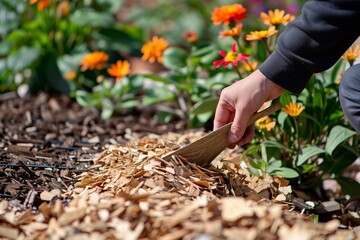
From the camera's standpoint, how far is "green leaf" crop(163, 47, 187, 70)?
351 cm

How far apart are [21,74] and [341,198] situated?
2.62 meters

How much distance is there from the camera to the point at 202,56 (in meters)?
3.44

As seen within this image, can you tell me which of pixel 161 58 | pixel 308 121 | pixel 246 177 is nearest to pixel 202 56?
pixel 161 58

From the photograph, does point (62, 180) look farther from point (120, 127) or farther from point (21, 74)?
point (21, 74)

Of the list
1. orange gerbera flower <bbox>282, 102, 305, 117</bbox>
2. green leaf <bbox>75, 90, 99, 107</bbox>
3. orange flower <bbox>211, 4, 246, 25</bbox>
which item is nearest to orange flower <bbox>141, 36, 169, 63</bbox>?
green leaf <bbox>75, 90, 99, 107</bbox>

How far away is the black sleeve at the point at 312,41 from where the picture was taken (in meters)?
1.94

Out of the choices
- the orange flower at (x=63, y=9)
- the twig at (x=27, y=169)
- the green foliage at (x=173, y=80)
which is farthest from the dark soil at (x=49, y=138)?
the orange flower at (x=63, y=9)

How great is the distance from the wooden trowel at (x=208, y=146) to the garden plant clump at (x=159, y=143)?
40 mm

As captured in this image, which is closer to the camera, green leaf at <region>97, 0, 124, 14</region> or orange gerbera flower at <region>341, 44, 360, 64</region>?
orange gerbera flower at <region>341, 44, 360, 64</region>

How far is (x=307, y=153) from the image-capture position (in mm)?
2541

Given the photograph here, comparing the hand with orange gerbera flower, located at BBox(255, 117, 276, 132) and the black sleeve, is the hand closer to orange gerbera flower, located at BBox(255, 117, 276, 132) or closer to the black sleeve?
the black sleeve

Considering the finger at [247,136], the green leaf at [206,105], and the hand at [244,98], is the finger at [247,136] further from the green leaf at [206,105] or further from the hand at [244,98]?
the green leaf at [206,105]

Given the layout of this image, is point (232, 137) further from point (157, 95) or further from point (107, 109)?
point (107, 109)

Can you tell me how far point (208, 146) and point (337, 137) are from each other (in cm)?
57
